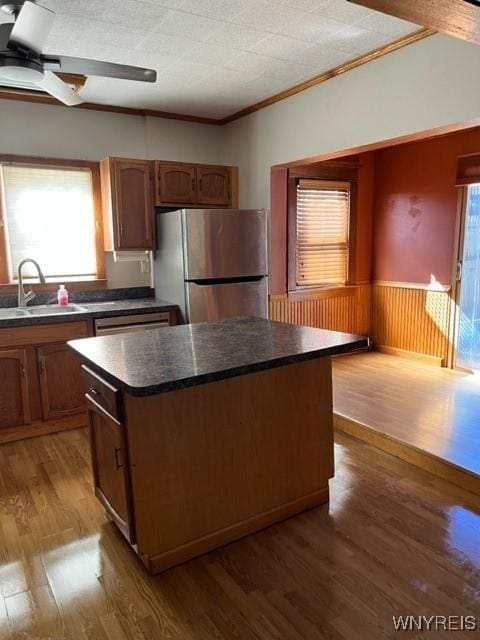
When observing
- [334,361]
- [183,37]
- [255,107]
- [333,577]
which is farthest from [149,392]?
[334,361]

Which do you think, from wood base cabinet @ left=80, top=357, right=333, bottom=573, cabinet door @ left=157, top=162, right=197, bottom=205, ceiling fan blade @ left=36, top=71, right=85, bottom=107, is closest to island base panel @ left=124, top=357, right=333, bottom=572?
wood base cabinet @ left=80, top=357, right=333, bottom=573

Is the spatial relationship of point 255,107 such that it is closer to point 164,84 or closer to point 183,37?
point 164,84

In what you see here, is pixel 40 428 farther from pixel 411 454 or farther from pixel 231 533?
pixel 411 454

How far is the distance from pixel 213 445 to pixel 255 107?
3.23 meters

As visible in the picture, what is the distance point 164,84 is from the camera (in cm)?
350

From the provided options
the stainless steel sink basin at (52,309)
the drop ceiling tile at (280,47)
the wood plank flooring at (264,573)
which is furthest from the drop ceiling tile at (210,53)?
the wood plank flooring at (264,573)

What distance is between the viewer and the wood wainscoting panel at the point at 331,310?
4766 millimetres

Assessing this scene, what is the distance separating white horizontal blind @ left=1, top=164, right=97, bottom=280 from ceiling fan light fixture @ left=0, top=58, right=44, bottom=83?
5.64ft

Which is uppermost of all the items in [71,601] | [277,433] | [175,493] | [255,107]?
[255,107]

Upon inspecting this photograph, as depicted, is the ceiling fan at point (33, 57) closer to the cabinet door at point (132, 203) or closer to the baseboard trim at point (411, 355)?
the cabinet door at point (132, 203)

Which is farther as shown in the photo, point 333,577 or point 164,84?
point 164,84

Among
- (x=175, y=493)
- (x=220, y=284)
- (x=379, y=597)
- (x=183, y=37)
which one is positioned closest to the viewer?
(x=379, y=597)

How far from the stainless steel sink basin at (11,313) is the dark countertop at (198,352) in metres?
1.27

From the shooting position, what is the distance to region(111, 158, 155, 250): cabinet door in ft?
12.5
